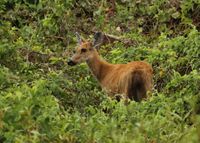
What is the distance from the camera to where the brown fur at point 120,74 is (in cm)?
1033

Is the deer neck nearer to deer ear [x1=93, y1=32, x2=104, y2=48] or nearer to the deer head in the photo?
the deer head

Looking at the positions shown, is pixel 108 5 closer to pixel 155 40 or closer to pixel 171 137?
pixel 155 40

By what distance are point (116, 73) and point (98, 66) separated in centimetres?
76

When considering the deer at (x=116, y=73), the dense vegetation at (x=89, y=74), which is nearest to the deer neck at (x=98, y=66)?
the deer at (x=116, y=73)

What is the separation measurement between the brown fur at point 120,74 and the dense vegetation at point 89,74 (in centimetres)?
18

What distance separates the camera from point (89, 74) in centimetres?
1178

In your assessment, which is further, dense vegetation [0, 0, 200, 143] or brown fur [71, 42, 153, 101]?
brown fur [71, 42, 153, 101]

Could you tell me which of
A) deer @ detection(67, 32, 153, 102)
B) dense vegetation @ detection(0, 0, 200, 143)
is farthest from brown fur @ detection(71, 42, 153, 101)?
dense vegetation @ detection(0, 0, 200, 143)

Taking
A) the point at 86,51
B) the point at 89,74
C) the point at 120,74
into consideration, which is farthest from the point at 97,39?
the point at 120,74

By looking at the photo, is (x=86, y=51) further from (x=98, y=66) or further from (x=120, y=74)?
(x=120, y=74)

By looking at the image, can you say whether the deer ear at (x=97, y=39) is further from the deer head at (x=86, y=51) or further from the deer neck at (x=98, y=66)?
the deer neck at (x=98, y=66)

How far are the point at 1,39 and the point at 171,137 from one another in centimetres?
499

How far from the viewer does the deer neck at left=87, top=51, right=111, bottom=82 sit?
11613mm

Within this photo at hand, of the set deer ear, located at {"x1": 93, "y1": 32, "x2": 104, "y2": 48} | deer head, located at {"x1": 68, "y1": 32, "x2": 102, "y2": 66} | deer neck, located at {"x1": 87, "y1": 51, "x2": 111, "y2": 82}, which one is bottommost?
deer neck, located at {"x1": 87, "y1": 51, "x2": 111, "y2": 82}
